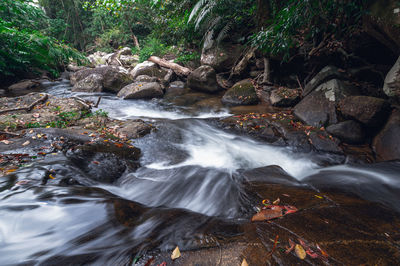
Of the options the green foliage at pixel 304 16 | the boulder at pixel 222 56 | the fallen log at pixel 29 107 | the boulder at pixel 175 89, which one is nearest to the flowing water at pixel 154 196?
the green foliage at pixel 304 16

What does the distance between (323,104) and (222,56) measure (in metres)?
5.53

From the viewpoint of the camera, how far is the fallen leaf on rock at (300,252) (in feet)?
3.84

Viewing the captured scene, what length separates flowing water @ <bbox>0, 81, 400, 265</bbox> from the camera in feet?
4.78

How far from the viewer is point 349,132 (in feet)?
13.3

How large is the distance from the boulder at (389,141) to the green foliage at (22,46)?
11.9 metres

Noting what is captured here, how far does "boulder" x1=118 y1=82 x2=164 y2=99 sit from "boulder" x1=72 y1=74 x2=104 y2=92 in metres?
1.25

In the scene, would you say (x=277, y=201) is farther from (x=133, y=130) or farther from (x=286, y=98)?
(x=286, y=98)

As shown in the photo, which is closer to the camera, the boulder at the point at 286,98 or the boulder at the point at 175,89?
the boulder at the point at 286,98

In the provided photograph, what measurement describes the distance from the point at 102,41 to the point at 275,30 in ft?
75.1

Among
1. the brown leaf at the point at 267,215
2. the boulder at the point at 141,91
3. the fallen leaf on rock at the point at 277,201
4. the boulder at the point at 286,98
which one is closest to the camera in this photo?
the brown leaf at the point at 267,215

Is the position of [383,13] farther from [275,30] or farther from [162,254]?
[162,254]

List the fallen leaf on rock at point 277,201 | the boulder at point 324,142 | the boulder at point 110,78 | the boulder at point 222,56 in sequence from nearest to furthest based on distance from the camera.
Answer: the fallen leaf on rock at point 277,201 → the boulder at point 324,142 → the boulder at point 222,56 → the boulder at point 110,78

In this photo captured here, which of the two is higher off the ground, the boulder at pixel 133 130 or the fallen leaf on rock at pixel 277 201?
the fallen leaf on rock at pixel 277 201

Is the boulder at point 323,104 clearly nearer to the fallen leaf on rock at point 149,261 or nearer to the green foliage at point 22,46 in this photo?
the fallen leaf on rock at point 149,261
